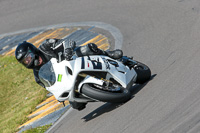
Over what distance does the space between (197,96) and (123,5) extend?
8117 millimetres

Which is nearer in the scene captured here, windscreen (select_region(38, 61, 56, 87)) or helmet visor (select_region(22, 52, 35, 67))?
windscreen (select_region(38, 61, 56, 87))

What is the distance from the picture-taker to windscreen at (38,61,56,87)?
7.08 m

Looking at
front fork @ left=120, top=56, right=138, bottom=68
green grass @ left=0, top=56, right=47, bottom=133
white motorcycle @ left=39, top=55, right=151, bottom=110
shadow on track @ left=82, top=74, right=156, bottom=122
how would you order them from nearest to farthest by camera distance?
1. white motorcycle @ left=39, top=55, right=151, bottom=110
2. shadow on track @ left=82, top=74, right=156, bottom=122
3. front fork @ left=120, top=56, right=138, bottom=68
4. green grass @ left=0, top=56, right=47, bottom=133

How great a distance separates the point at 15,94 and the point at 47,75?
489cm

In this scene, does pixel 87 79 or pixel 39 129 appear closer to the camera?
pixel 87 79

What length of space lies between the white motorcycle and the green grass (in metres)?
2.94

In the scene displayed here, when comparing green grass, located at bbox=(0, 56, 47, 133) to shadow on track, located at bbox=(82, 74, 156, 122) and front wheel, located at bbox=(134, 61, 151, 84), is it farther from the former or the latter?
front wheel, located at bbox=(134, 61, 151, 84)

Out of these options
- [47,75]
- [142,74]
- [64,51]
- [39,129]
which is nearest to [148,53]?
[142,74]

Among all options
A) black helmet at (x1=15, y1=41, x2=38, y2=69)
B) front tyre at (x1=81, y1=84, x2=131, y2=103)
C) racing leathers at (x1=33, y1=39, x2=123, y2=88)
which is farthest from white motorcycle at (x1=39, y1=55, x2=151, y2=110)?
black helmet at (x1=15, y1=41, x2=38, y2=69)

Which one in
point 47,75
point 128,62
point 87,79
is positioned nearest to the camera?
point 87,79

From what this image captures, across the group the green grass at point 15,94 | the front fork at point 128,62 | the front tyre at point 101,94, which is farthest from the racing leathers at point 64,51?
the green grass at point 15,94

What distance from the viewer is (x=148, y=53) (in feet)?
32.5

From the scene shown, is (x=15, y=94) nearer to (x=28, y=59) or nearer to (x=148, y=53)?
(x=148, y=53)

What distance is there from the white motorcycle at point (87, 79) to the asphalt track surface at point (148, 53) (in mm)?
443
